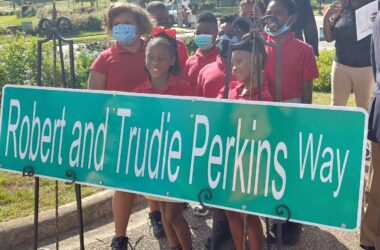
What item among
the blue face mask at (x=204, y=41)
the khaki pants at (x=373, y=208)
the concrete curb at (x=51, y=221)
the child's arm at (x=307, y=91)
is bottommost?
the concrete curb at (x=51, y=221)

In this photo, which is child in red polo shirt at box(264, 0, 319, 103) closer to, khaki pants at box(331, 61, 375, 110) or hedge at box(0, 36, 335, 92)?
khaki pants at box(331, 61, 375, 110)

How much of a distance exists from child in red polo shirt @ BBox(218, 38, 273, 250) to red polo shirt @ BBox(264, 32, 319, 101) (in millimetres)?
413

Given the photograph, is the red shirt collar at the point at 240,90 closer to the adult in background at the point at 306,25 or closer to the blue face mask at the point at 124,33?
the blue face mask at the point at 124,33

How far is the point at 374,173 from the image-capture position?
9.90 ft

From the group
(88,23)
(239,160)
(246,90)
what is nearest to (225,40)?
(246,90)

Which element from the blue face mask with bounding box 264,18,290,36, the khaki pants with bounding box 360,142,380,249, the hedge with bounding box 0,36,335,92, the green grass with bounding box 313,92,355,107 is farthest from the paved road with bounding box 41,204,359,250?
the green grass with bounding box 313,92,355,107

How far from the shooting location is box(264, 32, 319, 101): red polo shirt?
10.7 ft

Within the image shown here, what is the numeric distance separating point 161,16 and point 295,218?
3.14 metres

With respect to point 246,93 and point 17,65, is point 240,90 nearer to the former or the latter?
point 246,93

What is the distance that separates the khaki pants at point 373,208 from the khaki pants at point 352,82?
4.12ft

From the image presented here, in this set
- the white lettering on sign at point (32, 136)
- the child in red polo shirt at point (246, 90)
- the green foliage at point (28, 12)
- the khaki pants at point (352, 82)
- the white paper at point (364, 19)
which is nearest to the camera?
the white lettering on sign at point (32, 136)

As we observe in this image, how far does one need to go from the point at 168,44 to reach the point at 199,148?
1.23 m

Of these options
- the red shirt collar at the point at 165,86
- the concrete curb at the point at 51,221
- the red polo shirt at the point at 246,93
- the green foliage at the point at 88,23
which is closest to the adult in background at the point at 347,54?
the red polo shirt at the point at 246,93

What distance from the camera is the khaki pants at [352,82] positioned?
4145mm
